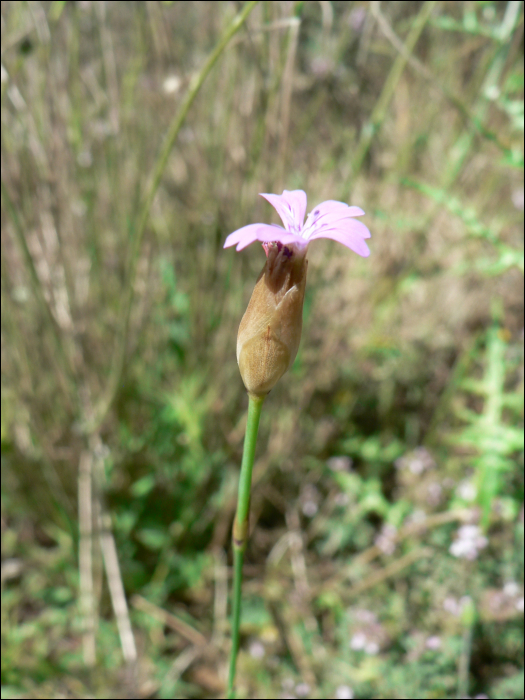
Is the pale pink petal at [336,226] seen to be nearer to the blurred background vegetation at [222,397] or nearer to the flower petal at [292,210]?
the flower petal at [292,210]

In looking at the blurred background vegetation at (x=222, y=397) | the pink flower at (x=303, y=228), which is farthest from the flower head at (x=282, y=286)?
the blurred background vegetation at (x=222, y=397)

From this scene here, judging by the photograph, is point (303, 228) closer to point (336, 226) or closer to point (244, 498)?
point (336, 226)

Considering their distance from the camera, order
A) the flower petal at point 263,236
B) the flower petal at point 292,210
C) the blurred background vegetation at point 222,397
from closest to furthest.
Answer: the flower petal at point 263,236
the flower petal at point 292,210
the blurred background vegetation at point 222,397

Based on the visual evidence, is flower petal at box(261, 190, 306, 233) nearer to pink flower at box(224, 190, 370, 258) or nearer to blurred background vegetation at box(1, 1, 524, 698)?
pink flower at box(224, 190, 370, 258)

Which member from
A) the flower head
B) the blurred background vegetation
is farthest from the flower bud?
the blurred background vegetation

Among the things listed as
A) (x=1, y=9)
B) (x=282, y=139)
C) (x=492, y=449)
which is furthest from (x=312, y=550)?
(x=1, y=9)

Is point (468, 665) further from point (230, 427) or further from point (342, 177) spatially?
point (342, 177)

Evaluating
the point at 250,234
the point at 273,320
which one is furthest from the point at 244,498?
the point at 250,234
